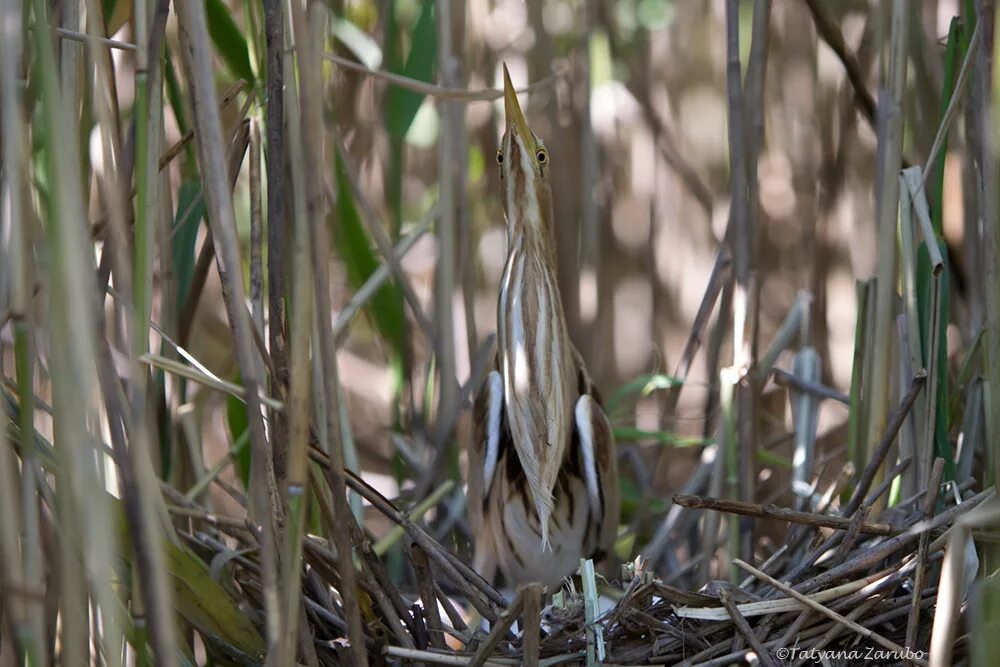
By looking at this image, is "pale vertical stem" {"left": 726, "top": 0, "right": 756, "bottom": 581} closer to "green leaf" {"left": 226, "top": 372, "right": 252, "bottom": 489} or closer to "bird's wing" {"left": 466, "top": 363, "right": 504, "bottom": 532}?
"bird's wing" {"left": 466, "top": 363, "right": 504, "bottom": 532}

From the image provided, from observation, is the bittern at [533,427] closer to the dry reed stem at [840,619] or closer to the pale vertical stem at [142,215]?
the dry reed stem at [840,619]

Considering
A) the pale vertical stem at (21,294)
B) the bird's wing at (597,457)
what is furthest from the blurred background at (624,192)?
the pale vertical stem at (21,294)

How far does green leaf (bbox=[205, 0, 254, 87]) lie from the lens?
133 cm

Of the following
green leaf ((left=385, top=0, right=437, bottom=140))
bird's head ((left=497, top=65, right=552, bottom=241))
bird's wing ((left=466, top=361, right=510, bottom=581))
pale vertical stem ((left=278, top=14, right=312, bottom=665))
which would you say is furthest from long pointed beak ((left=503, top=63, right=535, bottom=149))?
pale vertical stem ((left=278, top=14, right=312, bottom=665))

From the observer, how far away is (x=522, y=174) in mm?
1463

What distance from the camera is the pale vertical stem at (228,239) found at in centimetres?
82

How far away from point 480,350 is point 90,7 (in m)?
0.98

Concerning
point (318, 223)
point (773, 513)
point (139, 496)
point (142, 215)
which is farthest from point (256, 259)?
point (773, 513)

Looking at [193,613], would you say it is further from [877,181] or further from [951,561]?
[877,181]

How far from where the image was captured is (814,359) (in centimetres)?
178

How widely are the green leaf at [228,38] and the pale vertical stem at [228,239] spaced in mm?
459

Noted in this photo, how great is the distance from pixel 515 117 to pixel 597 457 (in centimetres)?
52

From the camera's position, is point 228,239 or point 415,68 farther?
point 415,68

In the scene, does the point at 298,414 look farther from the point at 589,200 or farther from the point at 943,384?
the point at 589,200
